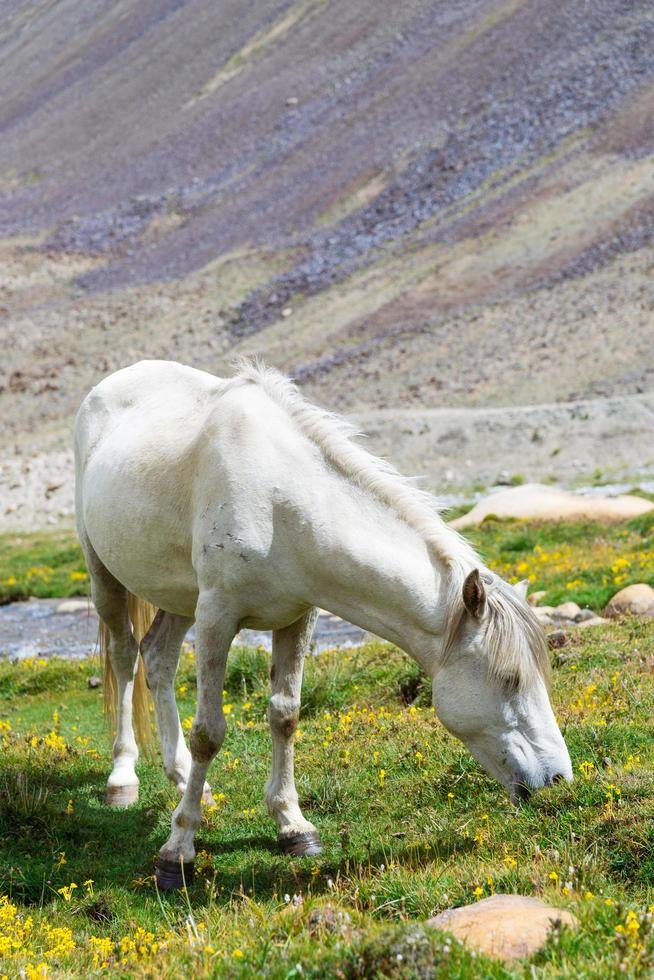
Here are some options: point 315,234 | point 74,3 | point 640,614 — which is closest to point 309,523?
point 640,614

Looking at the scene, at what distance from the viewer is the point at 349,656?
10500 mm

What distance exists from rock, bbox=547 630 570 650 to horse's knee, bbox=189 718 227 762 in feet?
12.7

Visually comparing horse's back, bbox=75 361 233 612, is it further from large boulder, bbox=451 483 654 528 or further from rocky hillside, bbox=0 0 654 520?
rocky hillside, bbox=0 0 654 520

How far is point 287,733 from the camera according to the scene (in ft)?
23.1

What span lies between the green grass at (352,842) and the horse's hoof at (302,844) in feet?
0.29

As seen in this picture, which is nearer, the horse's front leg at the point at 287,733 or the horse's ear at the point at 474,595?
the horse's ear at the point at 474,595

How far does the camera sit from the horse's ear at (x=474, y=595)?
5637mm

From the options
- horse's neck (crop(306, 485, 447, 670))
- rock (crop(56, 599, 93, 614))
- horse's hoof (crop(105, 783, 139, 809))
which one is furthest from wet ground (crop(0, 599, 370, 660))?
horse's neck (crop(306, 485, 447, 670))

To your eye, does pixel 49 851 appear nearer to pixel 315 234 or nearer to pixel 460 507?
pixel 460 507

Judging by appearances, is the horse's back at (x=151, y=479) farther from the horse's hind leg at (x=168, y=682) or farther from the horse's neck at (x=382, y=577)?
the horse's neck at (x=382, y=577)

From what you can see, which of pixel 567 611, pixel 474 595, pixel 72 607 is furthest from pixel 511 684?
pixel 72 607

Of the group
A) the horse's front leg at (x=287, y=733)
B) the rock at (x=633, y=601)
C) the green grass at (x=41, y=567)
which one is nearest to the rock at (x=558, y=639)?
the rock at (x=633, y=601)

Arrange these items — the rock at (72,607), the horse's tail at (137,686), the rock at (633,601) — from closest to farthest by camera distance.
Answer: the horse's tail at (137,686) < the rock at (633,601) < the rock at (72,607)

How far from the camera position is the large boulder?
18.0 meters
